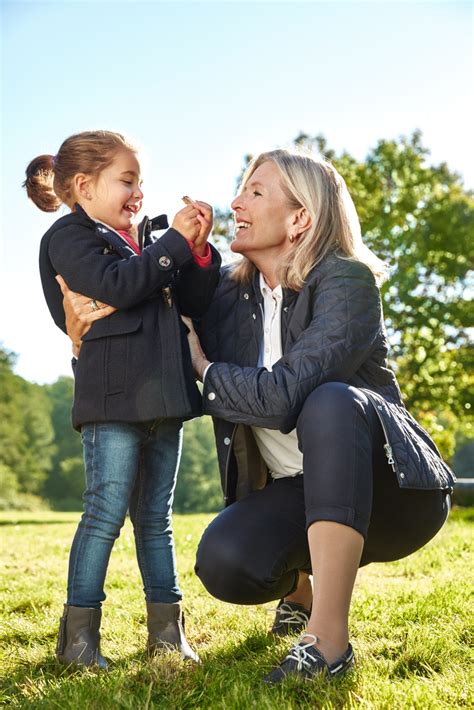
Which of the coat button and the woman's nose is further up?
the woman's nose

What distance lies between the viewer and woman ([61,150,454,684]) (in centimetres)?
236

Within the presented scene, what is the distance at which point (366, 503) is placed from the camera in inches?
94.6

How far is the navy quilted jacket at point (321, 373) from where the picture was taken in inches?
106

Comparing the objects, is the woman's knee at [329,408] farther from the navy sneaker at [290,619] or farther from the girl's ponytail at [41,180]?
the girl's ponytail at [41,180]

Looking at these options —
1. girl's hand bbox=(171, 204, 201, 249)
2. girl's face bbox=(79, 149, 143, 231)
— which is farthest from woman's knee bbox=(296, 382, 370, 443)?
girl's face bbox=(79, 149, 143, 231)

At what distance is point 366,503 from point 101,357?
1114 millimetres

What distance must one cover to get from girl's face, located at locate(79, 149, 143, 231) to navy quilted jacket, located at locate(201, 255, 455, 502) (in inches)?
26.2

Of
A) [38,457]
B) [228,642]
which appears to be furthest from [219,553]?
[38,457]

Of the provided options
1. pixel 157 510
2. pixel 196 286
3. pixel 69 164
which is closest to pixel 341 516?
pixel 157 510

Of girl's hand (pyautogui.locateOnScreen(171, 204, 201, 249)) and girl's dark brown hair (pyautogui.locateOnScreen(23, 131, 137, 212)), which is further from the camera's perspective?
girl's dark brown hair (pyautogui.locateOnScreen(23, 131, 137, 212))

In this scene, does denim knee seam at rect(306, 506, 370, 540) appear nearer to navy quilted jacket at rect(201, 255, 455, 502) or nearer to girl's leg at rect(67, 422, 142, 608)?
navy quilted jacket at rect(201, 255, 455, 502)

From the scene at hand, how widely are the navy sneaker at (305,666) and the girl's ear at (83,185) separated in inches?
73.6

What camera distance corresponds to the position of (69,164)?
323 centimetres

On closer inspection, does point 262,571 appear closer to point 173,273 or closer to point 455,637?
point 455,637
